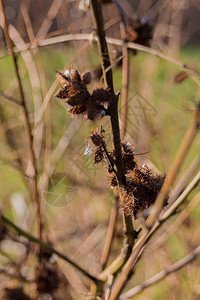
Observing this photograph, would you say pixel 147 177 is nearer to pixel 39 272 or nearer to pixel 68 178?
pixel 39 272

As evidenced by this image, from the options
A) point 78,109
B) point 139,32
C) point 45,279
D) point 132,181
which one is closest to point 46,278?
point 45,279

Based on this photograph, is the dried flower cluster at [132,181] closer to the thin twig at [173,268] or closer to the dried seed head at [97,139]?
the dried seed head at [97,139]

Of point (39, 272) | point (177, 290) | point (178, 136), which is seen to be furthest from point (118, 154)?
point (178, 136)

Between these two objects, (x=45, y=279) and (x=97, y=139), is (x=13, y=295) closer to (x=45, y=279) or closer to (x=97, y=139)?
(x=45, y=279)

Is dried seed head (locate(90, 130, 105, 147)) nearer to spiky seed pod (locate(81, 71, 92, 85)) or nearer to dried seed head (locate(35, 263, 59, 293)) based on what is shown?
spiky seed pod (locate(81, 71, 92, 85))

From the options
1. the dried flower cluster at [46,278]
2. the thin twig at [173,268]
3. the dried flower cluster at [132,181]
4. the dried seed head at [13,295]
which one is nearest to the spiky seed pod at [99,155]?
the dried flower cluster at [132,181]

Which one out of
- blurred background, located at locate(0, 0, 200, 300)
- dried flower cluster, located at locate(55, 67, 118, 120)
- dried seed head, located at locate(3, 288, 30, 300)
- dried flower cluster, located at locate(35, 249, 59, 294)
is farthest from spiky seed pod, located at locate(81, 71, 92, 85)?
dried seed head, located at locate(3, 288, 30, 300)
